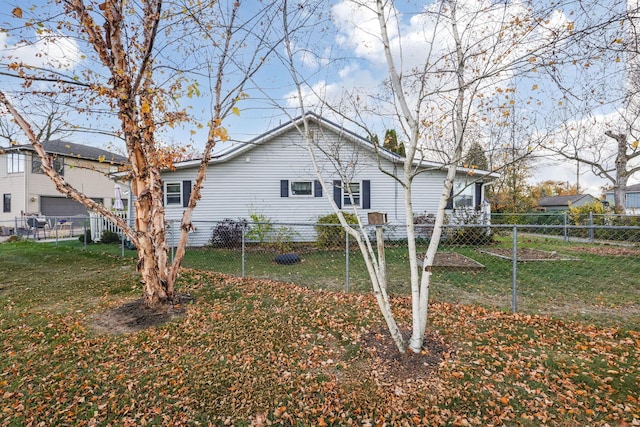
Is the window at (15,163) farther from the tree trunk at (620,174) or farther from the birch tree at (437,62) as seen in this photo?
the tree trunk at (620,174)

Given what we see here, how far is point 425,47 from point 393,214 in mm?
9228

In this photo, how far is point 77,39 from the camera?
4668mm

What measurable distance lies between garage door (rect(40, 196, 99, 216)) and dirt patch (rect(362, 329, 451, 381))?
24735mm

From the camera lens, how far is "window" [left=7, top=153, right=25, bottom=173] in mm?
18656

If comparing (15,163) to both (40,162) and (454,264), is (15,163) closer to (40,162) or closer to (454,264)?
(40,162)

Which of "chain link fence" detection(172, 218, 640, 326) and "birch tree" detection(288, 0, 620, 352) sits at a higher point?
"birch tree" detection(288, 0, 620, 352)

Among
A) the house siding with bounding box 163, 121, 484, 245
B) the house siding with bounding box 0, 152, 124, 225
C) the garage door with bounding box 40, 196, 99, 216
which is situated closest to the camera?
the house siding with bounding box 163, 121, 484, 245

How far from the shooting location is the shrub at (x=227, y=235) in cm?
1112

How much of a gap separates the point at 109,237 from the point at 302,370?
12683mm

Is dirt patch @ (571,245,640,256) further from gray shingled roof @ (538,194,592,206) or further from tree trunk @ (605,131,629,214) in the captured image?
gray shingled roof @ (538,194,592,206)

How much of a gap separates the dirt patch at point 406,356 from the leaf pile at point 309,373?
2 centimetres

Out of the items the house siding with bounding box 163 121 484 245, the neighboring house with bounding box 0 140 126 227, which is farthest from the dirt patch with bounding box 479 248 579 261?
the neighboring house with bounding box 0 140 126 227

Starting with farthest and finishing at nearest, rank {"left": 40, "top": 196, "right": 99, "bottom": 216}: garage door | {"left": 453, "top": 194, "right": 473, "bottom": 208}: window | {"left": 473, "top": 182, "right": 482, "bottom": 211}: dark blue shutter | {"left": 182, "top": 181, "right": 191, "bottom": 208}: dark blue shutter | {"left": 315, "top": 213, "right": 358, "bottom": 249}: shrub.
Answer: {"left": 40, "top": 196, "right": 99, "bottom": 216}: garage door
{"left": 453, "top": 194, "right": 473, "bottom": 208}: window
{"left": 473, "top": 182, "right": 482, "bottom": 211}: dark blue shutter
{"left": 182, "top": 181, "right": 191, "bottom": 208}: dark blue shutter
{"left": 315, "top": 213, "right": 358, "bottom": 249}: shrub

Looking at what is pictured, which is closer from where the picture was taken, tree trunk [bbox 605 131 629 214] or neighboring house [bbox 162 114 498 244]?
neighboring house [bbox 162 114 498 244]
